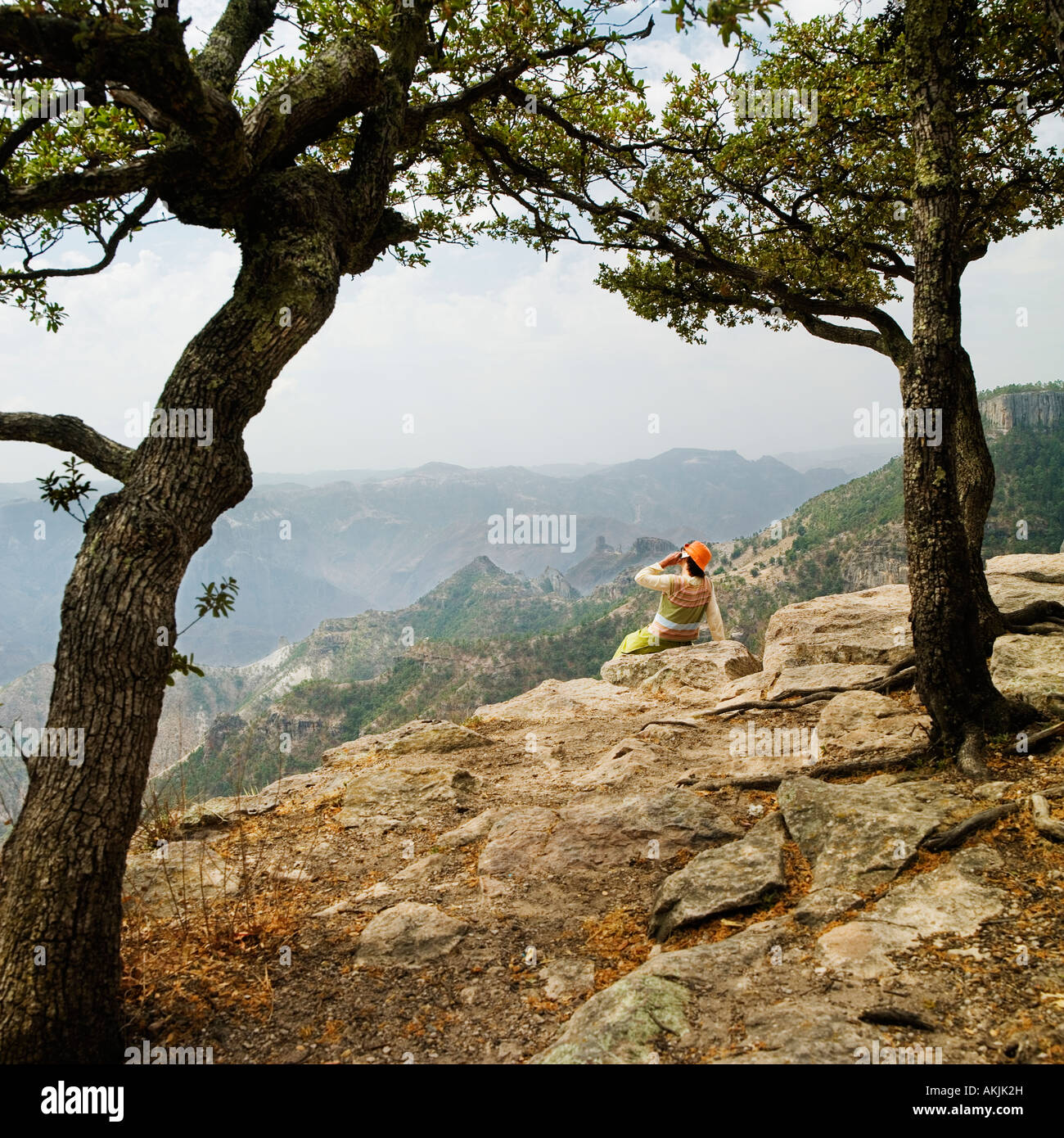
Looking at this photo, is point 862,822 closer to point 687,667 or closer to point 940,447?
point 940,447

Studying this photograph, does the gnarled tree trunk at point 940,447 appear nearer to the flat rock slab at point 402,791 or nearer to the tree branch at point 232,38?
the flat rock slab at point 402,791

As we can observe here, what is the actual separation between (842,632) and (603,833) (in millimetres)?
7608

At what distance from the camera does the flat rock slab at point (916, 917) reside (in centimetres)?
383

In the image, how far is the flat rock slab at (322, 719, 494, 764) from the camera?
9.93 metres

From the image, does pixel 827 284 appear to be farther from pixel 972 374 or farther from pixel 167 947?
pixel 167 947

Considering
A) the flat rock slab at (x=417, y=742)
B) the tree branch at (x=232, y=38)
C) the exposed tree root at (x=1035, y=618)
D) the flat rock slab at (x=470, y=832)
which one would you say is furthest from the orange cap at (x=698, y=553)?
the tree branch at (x=232, y=38)

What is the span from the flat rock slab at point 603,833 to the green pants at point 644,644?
6845 mm

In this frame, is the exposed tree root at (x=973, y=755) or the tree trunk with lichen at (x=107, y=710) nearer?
the tree trunk with lichen at (x=107, y=710)

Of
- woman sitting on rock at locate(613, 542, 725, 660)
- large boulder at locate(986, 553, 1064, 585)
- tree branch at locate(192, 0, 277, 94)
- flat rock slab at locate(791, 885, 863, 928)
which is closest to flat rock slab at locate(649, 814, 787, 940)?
flat rock slab at locate(791, 885, 863, 928)

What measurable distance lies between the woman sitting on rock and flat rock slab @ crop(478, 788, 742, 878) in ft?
17.5

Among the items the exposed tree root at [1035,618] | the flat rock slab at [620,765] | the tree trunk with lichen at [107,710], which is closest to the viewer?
the tree trunk with lichen at [107,710]

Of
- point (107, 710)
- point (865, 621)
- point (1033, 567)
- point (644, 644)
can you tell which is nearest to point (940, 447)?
point (107, 710)

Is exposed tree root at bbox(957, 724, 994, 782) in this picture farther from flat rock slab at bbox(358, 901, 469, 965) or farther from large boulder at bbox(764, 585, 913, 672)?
flat rock slab at bbox(358, 901, 469, 965)

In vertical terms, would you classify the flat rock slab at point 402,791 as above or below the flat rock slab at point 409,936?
above
